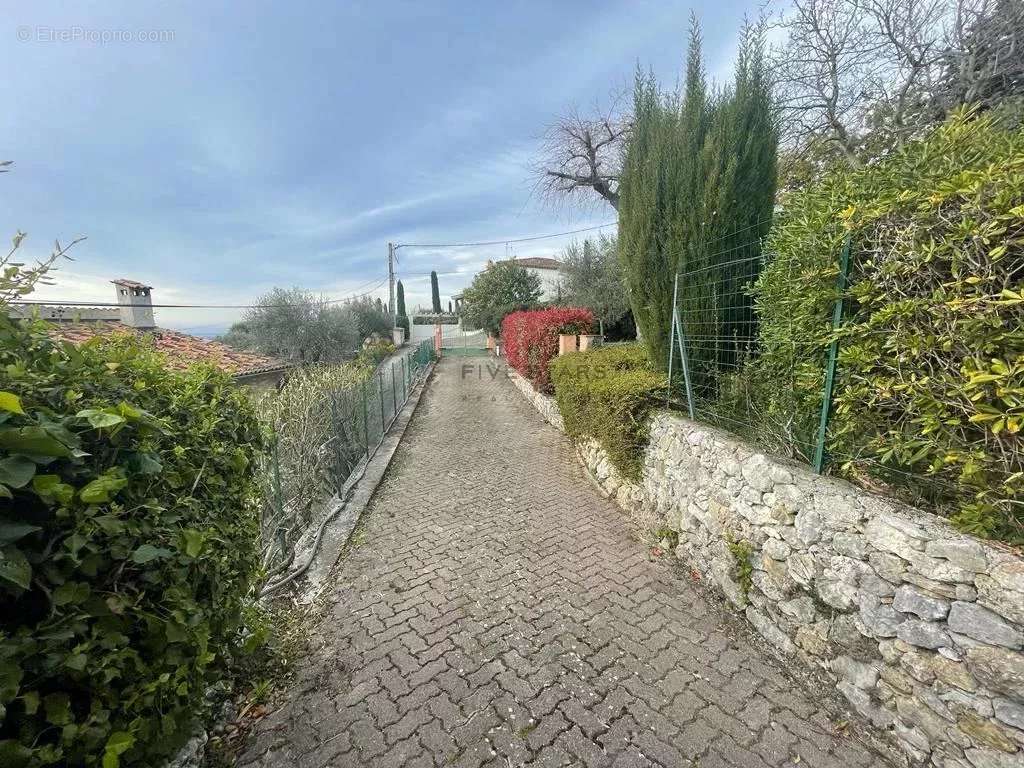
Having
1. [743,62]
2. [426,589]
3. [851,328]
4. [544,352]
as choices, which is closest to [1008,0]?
[743,62]

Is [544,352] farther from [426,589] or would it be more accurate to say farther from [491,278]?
[491,278]

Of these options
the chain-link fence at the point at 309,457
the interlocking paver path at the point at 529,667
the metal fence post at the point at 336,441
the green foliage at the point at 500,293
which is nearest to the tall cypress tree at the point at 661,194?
Result: the interlocking paver path at the point at 529,667

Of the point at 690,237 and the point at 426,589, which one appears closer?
the point at 426,589

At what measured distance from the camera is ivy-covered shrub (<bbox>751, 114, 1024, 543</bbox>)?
162 centimetres

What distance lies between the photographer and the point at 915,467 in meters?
2.12

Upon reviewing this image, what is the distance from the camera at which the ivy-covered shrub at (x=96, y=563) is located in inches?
39.6

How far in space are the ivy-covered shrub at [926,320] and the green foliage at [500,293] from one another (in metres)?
19.5

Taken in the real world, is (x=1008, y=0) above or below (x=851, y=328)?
above

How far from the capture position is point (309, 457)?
4828mm

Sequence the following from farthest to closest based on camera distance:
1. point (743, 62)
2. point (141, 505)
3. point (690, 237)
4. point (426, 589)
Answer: point (690, 237) → point (743, 62) → point (426, 589) → point (141, 505)

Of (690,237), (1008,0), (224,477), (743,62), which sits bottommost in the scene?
(224,477)

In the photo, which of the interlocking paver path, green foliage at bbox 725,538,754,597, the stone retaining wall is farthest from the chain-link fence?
the stone retaining wall

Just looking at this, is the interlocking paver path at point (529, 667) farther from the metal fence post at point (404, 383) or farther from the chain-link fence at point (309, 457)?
the metal fence post at point (404, 383)

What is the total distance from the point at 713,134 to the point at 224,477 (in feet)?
17.2
